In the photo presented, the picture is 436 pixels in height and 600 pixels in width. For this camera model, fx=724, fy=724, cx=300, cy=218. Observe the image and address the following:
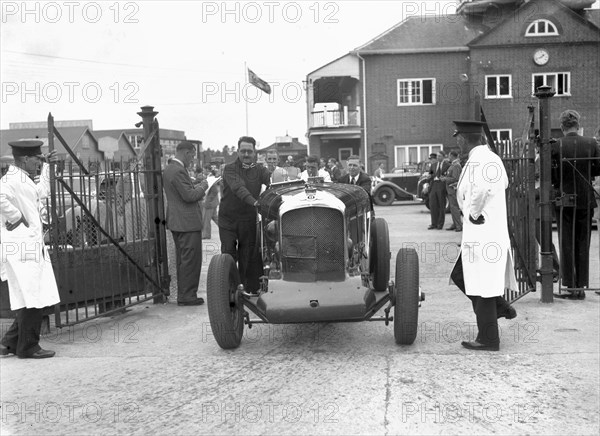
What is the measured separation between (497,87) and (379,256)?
30.0 metres

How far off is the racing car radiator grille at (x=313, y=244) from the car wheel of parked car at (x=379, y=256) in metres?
1.13

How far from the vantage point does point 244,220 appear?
8242 millimetres

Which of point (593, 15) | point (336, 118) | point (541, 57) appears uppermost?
point (593, 15)

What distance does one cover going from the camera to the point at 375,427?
4.46 metres

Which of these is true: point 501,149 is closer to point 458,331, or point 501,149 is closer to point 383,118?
point 458,331

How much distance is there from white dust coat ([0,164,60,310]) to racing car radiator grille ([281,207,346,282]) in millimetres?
2154

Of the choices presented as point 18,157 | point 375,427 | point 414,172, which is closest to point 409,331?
point 375,427

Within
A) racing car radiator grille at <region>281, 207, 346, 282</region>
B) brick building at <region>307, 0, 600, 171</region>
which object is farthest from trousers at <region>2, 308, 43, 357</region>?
brick building at <region>307, 0, 600, 171</region>

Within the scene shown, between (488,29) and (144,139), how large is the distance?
99.6 ft

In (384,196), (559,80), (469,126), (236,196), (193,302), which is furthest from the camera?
(559,80)

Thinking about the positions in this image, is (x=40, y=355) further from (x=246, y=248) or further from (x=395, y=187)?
(x=395, y=187)

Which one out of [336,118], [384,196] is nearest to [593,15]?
[336,118]

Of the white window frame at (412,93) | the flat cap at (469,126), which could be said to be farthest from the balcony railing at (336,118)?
the flat cap at (469,126)

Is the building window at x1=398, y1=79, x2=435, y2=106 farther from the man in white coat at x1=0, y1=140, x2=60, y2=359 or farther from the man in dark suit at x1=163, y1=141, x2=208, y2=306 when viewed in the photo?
the man in white coat at x1=0, y1=140, x2=60, y2=359
